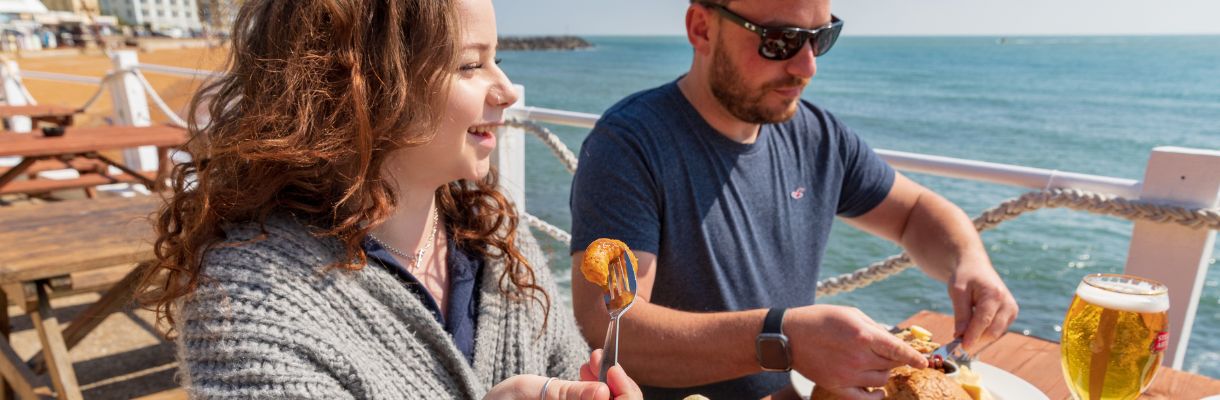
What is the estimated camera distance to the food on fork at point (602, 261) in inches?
36.1

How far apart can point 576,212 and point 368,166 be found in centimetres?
70

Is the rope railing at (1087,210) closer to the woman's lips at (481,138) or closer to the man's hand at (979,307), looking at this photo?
the man's hand at (979,307)

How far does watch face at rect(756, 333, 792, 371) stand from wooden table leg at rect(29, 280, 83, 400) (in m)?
2.38

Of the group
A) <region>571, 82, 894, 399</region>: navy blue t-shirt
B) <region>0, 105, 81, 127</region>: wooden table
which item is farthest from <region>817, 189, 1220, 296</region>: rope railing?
<region>0, 105, 81, 127</region>: wooden table

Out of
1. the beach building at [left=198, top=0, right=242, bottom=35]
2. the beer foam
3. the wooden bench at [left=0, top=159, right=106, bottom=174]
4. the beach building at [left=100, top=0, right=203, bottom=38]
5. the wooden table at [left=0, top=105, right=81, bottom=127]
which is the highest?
the beach building at [left=198, top=0, right=242, bottom=35]

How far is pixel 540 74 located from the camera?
182 feet

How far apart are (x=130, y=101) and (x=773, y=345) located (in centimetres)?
644

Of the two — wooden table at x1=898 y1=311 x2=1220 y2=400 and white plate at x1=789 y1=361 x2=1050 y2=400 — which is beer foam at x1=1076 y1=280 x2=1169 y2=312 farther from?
wooden table at x1=898 y1=311 x2=1220 y2=400

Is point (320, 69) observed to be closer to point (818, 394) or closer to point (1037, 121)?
point (818, 394)

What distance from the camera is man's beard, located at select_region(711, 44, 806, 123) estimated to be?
1981 millimetres

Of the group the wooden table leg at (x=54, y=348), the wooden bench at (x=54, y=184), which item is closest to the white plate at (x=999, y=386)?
the wooden table leg at (x=54, y=348)

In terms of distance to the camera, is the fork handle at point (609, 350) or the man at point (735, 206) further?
the man at point (735, 206)

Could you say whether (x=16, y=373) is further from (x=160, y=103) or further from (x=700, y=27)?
(x=160, y=103)

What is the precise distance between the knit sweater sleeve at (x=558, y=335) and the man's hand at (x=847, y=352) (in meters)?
0.48
